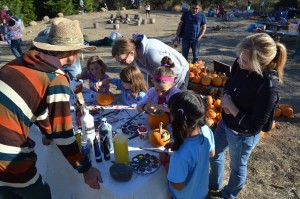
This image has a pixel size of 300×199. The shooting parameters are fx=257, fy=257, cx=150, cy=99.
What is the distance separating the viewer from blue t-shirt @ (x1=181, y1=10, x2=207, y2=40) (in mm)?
6230

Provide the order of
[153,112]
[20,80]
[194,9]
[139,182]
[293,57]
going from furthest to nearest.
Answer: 1. [293,57]
2. [194,9]
3. [153,112]
4. [139,182]
5. [20,80]

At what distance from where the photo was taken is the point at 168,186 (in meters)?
2.03

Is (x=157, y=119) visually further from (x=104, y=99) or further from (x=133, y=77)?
(x=104, y=99)

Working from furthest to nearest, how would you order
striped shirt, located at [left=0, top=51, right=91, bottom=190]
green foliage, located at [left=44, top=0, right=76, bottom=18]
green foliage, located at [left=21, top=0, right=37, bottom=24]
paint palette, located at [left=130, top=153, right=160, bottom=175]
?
green foliage, located at [left=44, top=0, right=76, bottom=18] < green foliage, located at [left=21, top=0, right=37, bottom=24] < paint palette, located at [left=130, top=153, right=160, bottom=175] < striped shirt, located at [left=0, top=51, right=91, bottom=190]

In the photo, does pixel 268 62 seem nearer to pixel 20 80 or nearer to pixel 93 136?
pixel 93 136

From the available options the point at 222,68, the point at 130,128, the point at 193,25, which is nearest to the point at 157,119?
the point at 130,128

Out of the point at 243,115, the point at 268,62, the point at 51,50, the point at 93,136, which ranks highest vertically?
the point at 51,50

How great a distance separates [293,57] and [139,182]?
8.21 m

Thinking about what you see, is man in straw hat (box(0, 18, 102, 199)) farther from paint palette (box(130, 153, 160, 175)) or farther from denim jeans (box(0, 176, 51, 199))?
paint palette (box(130, 153, 160, 175))

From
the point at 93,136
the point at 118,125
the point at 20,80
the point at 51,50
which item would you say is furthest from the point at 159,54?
the point at 20,80

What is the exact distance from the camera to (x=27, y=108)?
1.53 meters

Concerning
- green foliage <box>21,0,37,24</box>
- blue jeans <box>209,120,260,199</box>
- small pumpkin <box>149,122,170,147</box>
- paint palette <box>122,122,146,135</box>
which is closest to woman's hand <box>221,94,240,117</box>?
blue jeans <box>209,120,260,199</box>

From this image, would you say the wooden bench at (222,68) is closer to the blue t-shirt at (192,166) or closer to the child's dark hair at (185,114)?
the blue t-shirt at (192,166)

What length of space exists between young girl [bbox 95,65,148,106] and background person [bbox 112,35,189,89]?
116 mm
